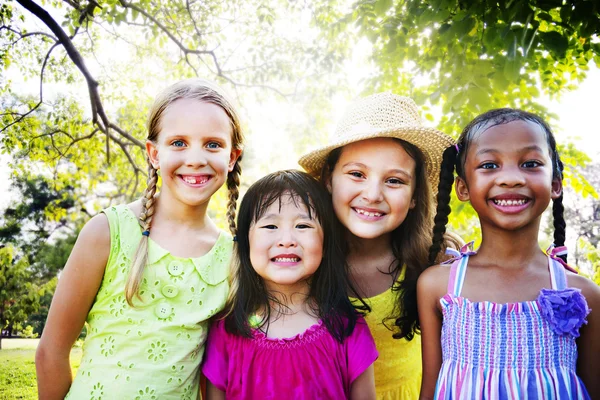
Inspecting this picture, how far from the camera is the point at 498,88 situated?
2.79 m

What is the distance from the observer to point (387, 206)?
207 cm

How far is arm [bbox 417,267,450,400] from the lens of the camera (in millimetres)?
1825

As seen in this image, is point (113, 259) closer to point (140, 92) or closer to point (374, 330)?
point (374, 330)

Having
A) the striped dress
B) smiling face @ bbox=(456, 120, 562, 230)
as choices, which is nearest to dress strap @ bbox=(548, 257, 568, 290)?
the striped dress

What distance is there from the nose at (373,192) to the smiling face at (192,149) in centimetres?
63

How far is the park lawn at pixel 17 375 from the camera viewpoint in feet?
16.0

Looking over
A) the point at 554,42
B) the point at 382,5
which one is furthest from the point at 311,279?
the point at 382,5

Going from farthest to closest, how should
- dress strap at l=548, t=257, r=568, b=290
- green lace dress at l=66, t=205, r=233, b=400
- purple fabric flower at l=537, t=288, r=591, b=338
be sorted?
green lace dress at l=66, t=205, r=233, b=400, dress strap at l=548, t=257, r=568, b=290, purple fabric flower at l=537, t=288, r=591, b=338

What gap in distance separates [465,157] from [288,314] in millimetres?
978

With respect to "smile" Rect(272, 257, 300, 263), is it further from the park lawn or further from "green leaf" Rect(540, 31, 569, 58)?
the park lawn

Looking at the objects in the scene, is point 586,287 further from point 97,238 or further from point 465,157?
point 97,238

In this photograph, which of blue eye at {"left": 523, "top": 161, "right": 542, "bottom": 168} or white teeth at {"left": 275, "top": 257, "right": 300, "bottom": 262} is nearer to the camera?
blue eye at {"left": 523, "top": 161, "right": 542, "bottom": 168}

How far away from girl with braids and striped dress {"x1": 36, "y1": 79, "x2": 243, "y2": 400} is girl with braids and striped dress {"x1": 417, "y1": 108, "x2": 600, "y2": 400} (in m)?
0.93

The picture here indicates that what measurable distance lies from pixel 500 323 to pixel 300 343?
75cm
